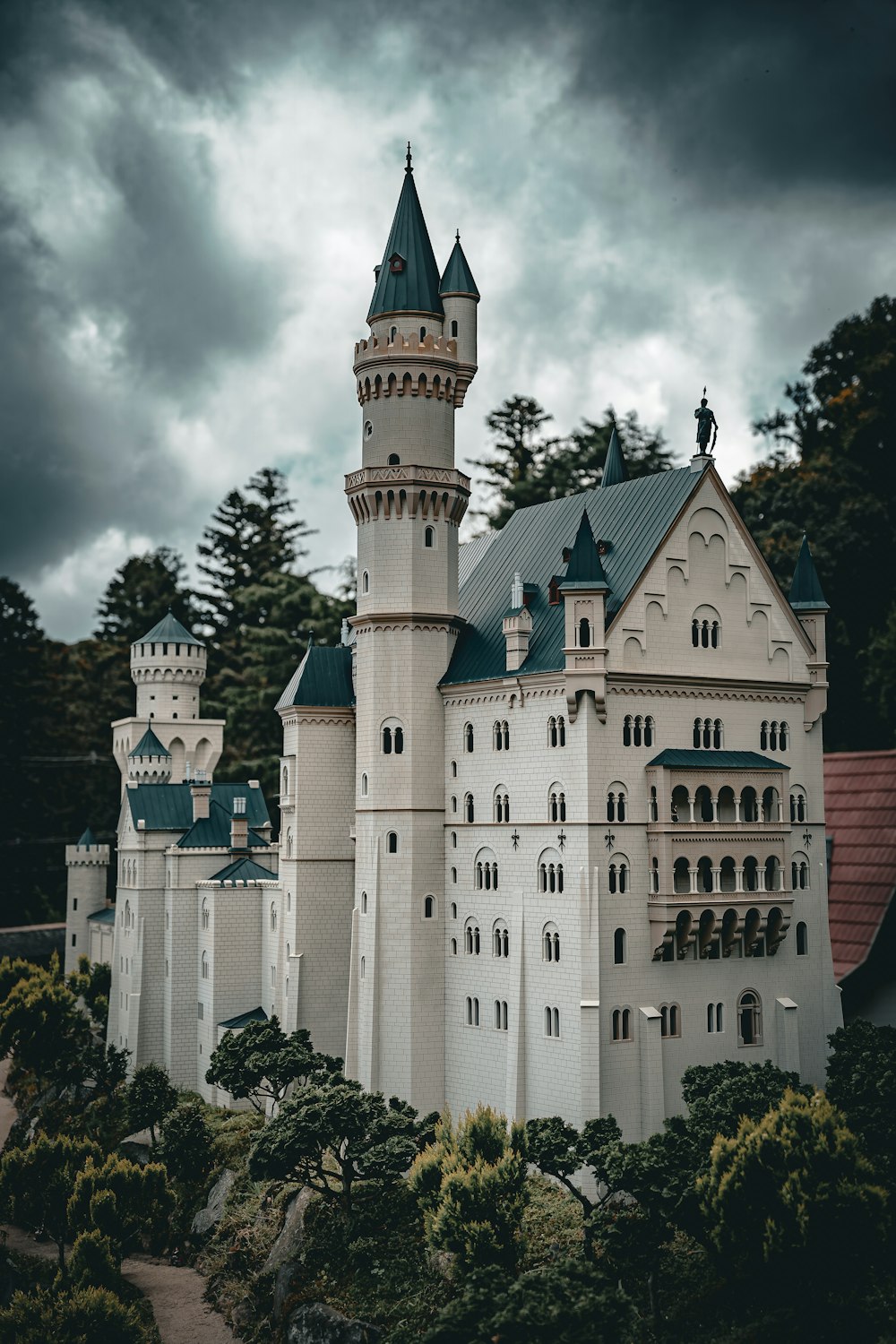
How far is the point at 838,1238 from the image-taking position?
37750mm

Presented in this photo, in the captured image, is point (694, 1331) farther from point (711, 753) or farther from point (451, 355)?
point (451, 355)

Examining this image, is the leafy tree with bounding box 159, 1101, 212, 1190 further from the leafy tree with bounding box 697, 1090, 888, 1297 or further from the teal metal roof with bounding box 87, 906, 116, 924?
the teal metal roof with bounding box 87, 906, 116, 924

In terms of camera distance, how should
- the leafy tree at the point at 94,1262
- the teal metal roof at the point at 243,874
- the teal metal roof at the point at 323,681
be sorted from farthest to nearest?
the teal metal roof at the point at 243,874, the teal metal roof at the point at 323,681, the leafy tree at the point at 94,1262

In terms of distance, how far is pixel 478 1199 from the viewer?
1630 inches

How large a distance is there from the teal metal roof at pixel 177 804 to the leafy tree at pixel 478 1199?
2866 centimetres

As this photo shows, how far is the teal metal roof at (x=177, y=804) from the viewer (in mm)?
71188


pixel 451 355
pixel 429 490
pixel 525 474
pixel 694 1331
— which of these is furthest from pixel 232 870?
pixel 525 474

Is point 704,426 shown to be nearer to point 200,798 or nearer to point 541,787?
point 541,787

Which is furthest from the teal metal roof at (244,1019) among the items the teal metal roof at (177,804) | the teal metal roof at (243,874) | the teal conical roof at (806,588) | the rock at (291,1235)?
the teal conical roof at (806,588)

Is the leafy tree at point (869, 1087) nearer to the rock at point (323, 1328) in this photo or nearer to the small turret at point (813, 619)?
the small turret at point (813, 619)

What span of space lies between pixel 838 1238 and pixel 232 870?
3516 centimetres

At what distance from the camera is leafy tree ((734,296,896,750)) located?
246 ft

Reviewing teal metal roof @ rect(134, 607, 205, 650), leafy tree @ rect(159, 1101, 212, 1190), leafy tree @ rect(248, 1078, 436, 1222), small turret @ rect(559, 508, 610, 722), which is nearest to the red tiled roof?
small turret @ rect(559, 508, 610, 722)

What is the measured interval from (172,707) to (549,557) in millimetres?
30316
